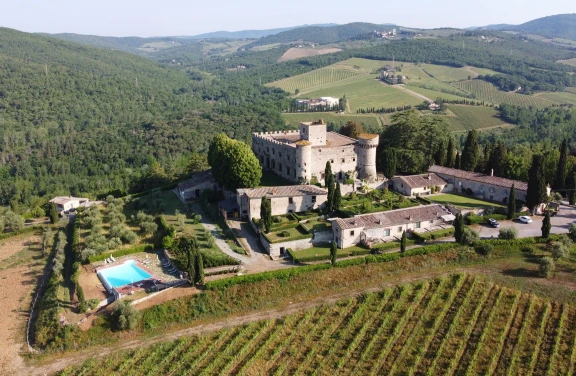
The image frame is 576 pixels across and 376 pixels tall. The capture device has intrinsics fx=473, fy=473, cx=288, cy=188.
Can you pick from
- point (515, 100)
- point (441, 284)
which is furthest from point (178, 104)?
point (441, 284)

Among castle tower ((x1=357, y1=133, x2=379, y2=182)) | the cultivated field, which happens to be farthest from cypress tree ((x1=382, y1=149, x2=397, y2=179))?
the cultivated field

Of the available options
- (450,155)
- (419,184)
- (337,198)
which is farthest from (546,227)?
(450,155)

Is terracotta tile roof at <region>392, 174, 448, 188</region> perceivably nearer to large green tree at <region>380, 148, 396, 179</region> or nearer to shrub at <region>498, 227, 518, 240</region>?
large green tree at <region>380, 148, 396, 179</region>

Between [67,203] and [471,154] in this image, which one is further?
[67,203]

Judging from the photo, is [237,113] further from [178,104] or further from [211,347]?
[211,347]

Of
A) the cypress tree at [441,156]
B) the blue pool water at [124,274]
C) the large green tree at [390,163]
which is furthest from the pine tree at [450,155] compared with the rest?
the blue pool water at [124,274]

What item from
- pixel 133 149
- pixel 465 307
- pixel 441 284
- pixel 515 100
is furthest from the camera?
pixel 515 100

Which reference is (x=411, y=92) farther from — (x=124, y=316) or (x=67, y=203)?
(x=124, y=316)
